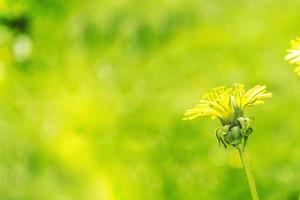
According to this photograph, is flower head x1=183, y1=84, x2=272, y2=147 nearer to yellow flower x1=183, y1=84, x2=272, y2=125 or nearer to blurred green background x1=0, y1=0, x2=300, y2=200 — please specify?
yellow flower x1=183, y1=84, x2=272, y2=125

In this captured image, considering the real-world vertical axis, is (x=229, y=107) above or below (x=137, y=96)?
below

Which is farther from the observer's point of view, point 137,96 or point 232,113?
point 137,96

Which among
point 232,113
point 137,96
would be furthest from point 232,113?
point 137,96

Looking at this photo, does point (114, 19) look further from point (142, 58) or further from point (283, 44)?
point (283, 44)

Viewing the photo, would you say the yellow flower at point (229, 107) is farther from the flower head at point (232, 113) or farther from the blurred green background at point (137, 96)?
the blurred green background at point (137, 96)

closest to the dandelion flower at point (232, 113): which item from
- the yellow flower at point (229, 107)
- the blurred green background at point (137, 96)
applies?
the yellow flower at point (229, 107)

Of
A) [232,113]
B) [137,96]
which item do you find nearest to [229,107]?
[232,113]

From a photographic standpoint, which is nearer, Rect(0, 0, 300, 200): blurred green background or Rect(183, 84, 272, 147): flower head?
Rect(183, 84, 272, 147): flower head

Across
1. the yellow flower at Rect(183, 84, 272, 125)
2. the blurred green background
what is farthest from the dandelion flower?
the blurred green background

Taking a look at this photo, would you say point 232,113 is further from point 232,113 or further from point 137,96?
point 137,96
